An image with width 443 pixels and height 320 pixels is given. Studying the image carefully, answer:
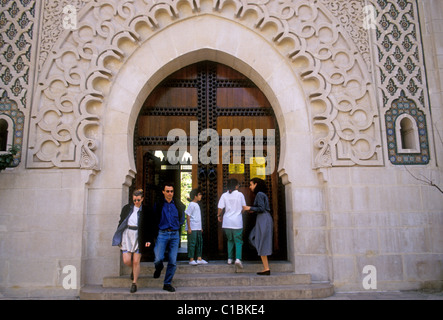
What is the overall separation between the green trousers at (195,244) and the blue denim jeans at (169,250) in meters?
0.98

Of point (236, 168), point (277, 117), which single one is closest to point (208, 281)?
point (236, 168)

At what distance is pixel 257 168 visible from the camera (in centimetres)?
712

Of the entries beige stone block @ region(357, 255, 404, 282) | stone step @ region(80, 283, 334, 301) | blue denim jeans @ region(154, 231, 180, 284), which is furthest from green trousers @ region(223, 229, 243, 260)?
beige stone block @ region(357, 255, 404, 282)

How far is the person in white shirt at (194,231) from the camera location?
6.30 metres

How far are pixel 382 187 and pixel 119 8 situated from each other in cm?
565

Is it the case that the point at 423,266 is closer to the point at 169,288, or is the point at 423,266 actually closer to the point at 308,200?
the point at 308,200

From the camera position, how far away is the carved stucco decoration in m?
6.06

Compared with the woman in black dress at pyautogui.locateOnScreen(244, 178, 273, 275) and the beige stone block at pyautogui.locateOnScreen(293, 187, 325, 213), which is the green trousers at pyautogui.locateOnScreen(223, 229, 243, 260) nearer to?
the woman in black dress at pyautogui.locateOnScreen(244, 178, 273, 275)

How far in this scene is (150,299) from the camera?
5055 mm

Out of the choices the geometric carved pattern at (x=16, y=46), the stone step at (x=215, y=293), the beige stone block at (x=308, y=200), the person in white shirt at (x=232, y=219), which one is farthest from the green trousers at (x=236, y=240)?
the geometric carved pattern at (x=16, y=46)

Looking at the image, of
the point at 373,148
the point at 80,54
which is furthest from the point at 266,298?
the point at 80,54

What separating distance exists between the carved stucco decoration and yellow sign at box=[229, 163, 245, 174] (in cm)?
158

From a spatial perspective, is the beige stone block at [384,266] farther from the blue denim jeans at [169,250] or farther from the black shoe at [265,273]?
the blue denim jeans at [169,250]

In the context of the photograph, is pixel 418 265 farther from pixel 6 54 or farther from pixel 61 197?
pixel 6 54
